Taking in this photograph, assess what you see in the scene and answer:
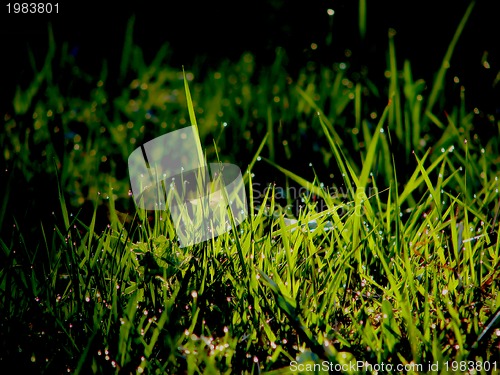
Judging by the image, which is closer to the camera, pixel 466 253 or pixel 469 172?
pixel 466 253

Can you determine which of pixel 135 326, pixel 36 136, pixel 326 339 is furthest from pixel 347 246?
pixel 36 136

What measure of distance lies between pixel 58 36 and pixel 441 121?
207 centimetres

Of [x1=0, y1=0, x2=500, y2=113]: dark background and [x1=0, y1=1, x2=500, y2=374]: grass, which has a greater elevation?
[x1=0, y1=0, x2=500, y2=113]: dark background

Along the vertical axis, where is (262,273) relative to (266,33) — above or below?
below

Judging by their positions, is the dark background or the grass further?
the dark background

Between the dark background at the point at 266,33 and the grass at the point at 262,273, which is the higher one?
the dark background at the point at 266,33

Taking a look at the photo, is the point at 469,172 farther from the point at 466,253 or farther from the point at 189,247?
the point at 189,247

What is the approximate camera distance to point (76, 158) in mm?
2027

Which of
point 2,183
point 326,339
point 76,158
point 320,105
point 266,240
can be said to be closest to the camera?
point 326,339

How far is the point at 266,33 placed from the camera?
10.7ft

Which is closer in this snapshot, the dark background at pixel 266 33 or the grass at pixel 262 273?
the grass at pixel 262 273

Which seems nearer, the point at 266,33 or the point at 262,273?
the point at 262,273

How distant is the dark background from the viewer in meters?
2.53

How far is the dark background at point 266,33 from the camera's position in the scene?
2.53m
